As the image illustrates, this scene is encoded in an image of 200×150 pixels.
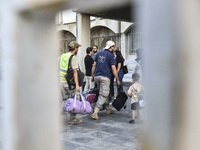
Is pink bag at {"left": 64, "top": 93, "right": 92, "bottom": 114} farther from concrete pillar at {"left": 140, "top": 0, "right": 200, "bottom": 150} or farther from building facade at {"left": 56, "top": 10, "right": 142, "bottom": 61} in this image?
building facade at {"left": 56, "top": 10, "right": 142, "bottom": 61}

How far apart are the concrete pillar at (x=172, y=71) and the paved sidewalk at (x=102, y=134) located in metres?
3.05

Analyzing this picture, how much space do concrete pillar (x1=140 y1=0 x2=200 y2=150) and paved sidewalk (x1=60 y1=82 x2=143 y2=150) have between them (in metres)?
3.05

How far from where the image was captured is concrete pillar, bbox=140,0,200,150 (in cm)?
42

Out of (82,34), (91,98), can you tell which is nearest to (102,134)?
(91,98)

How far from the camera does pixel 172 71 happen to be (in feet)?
1.41

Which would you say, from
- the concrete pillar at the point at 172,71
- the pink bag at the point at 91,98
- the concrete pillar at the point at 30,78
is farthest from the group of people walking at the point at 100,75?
the concrete pillar at the point at 172,71

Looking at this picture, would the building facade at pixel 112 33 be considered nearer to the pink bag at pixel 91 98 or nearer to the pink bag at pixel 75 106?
the pink bag at pixel 91 98

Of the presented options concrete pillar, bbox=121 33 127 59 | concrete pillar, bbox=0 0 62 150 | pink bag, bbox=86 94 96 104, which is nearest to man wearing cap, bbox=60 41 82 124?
pink bag, bbox=86 94 96 104

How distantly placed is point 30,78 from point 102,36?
15.2 m

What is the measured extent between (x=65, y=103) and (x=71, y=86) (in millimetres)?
344

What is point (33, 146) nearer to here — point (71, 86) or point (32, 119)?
point (32, 119)

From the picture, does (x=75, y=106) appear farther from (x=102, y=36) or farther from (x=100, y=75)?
(x=102, y=36)

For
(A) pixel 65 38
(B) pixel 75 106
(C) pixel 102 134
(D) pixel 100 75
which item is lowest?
(C) pixel 102 134

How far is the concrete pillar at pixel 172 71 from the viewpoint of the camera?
42 cm
